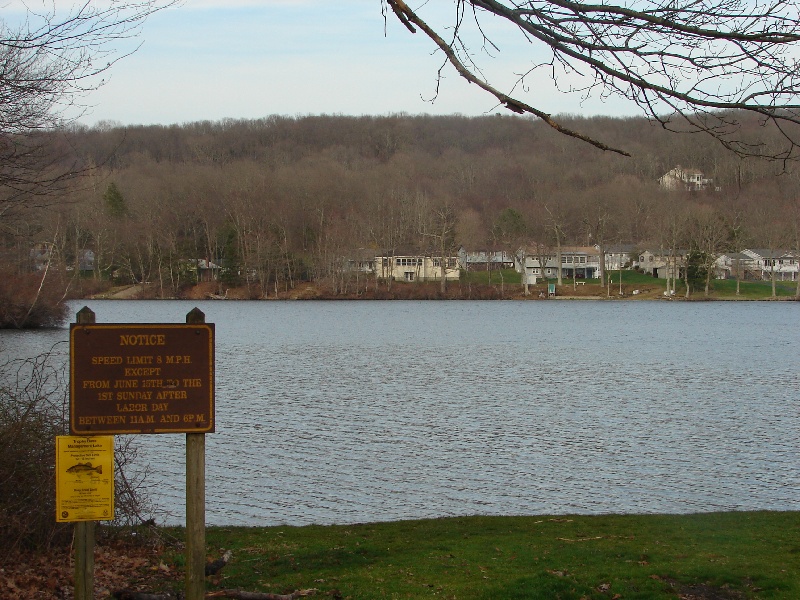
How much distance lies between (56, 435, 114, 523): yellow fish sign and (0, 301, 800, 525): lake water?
821cm

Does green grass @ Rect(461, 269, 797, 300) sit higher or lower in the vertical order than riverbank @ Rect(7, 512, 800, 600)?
higher

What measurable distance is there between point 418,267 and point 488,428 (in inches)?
4145

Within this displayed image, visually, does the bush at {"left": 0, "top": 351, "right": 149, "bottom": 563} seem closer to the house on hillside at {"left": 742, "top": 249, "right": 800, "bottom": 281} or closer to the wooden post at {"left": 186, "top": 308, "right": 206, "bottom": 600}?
the wooden post at {"left": 186, "top": 308, "right": 206, "bottom": 600}

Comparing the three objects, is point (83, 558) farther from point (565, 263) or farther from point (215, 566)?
point (565, 263)

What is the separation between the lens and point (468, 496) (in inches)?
707

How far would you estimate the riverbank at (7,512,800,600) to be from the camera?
880 cm

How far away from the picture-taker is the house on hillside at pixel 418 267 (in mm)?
129163

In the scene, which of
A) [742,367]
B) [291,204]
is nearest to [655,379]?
[742,367]

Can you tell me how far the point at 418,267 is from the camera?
132 meters

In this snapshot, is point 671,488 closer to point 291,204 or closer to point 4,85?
point 4,85

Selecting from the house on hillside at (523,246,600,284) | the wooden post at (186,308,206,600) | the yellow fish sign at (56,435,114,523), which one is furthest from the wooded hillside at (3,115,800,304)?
the yellow fish sign at (56,435,114,523)

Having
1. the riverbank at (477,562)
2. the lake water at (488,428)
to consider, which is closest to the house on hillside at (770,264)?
the lake water at (488,428)

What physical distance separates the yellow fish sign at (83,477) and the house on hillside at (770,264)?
136 m

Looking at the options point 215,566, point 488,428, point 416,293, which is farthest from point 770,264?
point 215,566
